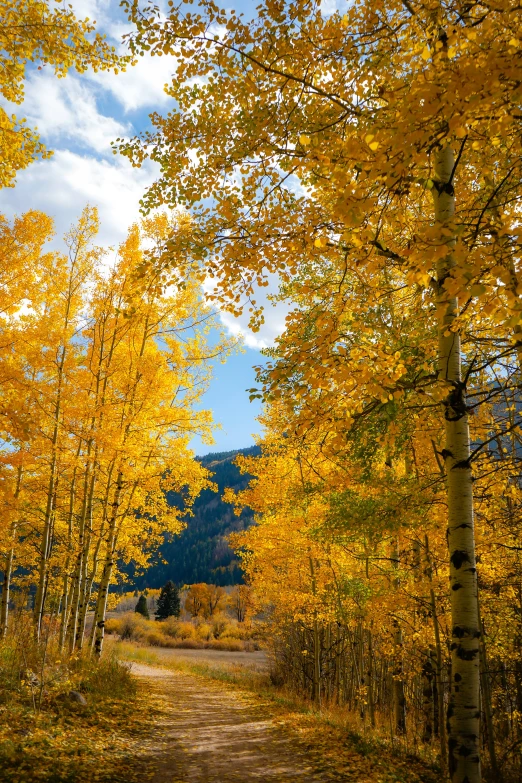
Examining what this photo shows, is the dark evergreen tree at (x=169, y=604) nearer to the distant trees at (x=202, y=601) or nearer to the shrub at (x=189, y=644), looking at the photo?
the distant trees at (x=202, y=601)

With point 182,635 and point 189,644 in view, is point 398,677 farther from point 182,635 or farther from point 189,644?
point 182,635

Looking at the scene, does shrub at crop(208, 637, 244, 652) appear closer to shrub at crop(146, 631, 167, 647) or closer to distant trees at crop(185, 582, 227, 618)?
shrub at crop(146, 631, 167, 647)

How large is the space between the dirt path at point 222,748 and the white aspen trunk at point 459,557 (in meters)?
3.35

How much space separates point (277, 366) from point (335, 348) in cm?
69

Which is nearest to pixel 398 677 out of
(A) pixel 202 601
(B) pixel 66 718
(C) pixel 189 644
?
(B) pixel 66 718

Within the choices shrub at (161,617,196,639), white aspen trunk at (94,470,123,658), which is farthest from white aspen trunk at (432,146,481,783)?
shrub at (161,617,196,639)

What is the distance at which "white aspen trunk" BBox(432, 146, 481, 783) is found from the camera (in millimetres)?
3340

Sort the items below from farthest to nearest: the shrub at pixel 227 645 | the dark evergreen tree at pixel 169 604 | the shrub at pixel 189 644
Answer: the dark evergreen tree at pixel 169 604 → the shrub at pixel 227 645 → the shrub at pixel 189 644

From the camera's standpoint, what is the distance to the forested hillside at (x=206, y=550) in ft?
393

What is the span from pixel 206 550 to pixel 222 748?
138 metres

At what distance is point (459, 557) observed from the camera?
3.67 metres

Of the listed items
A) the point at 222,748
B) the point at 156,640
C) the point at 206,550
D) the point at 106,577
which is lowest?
the point at 206,550

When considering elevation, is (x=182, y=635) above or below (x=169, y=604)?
above

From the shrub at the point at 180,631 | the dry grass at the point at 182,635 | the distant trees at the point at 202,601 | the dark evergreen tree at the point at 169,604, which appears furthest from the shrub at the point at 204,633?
the distant trees at the point at 202,601
